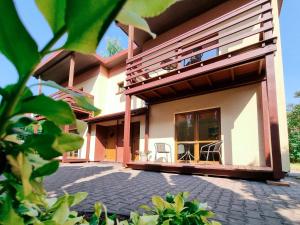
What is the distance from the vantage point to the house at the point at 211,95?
17.0 feet

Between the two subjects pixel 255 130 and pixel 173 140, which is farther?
pixel 173 140

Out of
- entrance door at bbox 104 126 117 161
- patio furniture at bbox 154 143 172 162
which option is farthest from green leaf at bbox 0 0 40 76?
entrance door at bbox 104 126 117 161

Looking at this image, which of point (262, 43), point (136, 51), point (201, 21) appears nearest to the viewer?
point (262, 43)

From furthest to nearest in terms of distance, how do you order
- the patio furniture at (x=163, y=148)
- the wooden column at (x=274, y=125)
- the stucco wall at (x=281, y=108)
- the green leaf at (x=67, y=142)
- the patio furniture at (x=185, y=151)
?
the patio furniture at (x=163, y=148), the patio furniture at (x=185, y=151), the stucco wall at (x=281, y=108), the wooden column at (x=274, y=125), the green leaf at (x=67, y=142)

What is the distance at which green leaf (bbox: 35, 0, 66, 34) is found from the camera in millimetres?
298

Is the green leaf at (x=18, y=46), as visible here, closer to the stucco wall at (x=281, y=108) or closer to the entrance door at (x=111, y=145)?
the stucco wall at (x=281, y=108)

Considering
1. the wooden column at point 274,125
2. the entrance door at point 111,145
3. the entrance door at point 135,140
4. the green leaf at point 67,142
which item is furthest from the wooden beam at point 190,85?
the green leaf at point 67,142

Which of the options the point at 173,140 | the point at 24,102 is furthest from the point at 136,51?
the point at 24,102

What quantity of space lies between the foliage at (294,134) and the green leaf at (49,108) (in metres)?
18.8

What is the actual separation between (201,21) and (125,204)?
7.75 m

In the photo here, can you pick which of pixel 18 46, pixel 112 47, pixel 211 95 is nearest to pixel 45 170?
pixel 18 46

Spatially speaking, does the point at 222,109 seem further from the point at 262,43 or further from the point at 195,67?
the point at 262,43

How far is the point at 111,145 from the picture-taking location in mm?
11078

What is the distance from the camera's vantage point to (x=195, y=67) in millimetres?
6168
